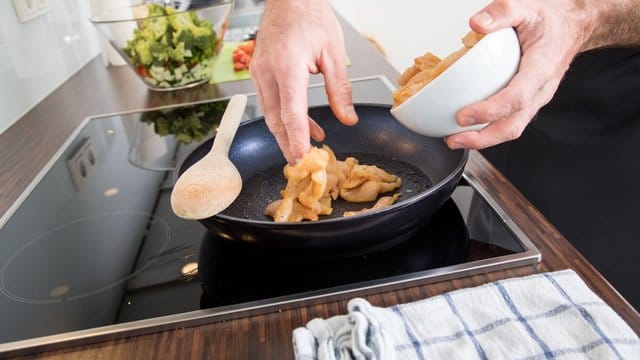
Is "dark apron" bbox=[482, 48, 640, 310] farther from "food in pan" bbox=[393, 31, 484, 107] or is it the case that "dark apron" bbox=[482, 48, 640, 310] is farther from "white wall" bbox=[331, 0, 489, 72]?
"white wall" bbox=[331, 0, 489, 72]

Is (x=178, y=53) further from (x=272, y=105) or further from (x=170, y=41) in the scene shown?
(x=272, y=105)

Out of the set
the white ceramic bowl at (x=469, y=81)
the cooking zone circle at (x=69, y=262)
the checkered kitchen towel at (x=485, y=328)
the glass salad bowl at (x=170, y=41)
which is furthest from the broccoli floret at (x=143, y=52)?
the checkered kitchen towel at (x=485, y=328)

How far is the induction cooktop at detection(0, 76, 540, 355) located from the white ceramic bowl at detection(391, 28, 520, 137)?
0.16 m

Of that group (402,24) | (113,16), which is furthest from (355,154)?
(402,24)

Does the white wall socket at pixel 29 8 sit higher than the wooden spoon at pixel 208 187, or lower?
higher

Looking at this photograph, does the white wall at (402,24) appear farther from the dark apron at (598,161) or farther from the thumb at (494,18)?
the thumb at (494,18)

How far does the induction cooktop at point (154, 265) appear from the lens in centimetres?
57

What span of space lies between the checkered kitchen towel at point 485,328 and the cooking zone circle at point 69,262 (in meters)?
0.32

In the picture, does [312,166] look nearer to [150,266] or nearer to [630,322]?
[150,266]

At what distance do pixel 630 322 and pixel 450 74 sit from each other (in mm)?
304

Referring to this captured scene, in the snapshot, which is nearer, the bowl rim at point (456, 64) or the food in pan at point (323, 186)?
the bowl rim at point (456, 64)

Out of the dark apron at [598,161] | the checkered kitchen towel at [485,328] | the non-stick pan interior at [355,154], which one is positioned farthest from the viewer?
the dark apron at [598,161]

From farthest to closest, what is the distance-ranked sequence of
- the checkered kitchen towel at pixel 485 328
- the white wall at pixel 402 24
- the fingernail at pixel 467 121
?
1. the white wall at pixel 402 24
2. the fingernail at pixel 467 121
3. the checkered kitchen towel at pixel 485 328

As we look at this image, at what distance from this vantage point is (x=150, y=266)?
2.19 feet
